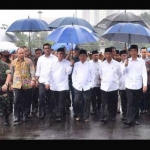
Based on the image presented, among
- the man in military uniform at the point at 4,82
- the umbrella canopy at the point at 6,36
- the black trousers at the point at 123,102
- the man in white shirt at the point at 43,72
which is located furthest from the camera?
the umbrella canopy at the point at 6,36

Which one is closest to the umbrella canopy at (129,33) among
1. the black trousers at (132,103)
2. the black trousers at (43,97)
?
the black trousers at (132,103)

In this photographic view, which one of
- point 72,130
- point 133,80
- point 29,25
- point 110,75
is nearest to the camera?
point 72,130

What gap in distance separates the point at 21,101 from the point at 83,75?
1.49 m

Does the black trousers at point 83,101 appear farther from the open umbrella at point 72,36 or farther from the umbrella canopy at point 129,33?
the umbrella canopy at point 129,33

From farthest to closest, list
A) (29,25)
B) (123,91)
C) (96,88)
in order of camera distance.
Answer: (29,25)
(96,88)
(123,91)

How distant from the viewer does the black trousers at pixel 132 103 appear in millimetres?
6691

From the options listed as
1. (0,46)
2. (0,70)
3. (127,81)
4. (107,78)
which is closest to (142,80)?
(127,81)

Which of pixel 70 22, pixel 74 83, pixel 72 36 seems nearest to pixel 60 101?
pixel 74 83

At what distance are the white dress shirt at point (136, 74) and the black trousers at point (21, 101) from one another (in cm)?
226

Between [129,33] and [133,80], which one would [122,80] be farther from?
[129,33]

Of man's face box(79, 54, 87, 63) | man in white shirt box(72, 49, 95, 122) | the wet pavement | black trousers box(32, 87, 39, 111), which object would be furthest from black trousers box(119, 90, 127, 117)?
black trousers box(32, 87, 39, 111)

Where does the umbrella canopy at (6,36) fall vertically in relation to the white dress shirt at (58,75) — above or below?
above

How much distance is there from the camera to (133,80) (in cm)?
664

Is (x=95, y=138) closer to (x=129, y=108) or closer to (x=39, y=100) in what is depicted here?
(x=129, y=108)
